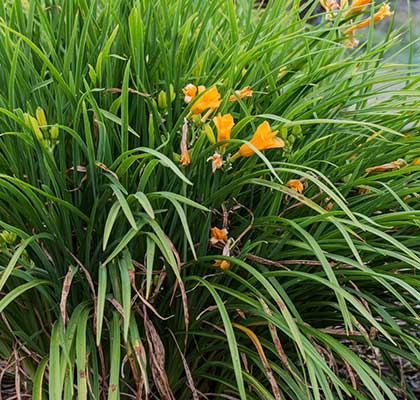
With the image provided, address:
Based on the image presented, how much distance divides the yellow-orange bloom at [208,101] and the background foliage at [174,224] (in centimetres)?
6

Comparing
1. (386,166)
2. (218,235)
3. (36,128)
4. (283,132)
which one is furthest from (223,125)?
(386,166)

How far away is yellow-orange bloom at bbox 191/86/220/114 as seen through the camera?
1.27 metres

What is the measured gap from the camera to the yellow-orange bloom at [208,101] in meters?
1.27

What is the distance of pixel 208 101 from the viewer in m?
1.27

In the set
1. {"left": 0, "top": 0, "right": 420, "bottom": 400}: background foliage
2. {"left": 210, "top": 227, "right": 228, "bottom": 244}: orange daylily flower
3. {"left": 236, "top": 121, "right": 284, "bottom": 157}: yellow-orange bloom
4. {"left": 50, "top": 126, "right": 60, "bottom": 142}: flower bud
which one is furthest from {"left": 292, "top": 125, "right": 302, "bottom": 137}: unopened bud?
{"left": 50, "top": 126, "right": 60, "bottom": 142}: flower bud

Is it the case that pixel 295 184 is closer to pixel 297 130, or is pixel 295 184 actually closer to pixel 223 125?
pixel 297 130

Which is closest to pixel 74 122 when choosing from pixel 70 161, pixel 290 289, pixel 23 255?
pixel 70 161

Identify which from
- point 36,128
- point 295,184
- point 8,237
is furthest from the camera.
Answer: point 295,184

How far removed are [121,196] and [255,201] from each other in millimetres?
467

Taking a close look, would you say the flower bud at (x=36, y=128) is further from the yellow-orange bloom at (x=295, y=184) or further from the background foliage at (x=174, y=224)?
the yellow-orange bloom at (x=295, y=184)

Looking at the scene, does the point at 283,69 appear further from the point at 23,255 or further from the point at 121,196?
the point at 23,255

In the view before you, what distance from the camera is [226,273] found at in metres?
1.33

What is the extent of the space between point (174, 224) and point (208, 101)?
279mm

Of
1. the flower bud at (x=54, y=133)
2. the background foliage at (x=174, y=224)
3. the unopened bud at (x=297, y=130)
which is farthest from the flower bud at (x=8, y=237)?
the unopened bud at (x=297, y=130)
